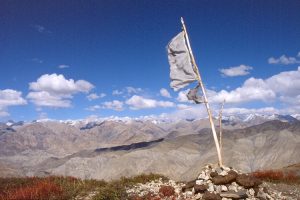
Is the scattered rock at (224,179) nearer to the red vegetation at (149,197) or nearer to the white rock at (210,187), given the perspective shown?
the white rock at (210,187)

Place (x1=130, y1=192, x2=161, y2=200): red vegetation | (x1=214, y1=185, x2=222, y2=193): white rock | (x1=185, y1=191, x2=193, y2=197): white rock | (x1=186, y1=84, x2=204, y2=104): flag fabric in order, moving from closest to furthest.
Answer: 1. (x1=214, y1=185, x2=222, y2=193): white rock
2. (x1=185, y1=191, x2=193, y2=197): white rock
3. (x1=130, y1=192, x2=161, y2=200): red vegetation
4. (x1=186, y1=84, x2=204, y2=104): flag fabric

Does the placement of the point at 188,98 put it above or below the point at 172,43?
below

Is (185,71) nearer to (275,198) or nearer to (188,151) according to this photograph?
(275,198)

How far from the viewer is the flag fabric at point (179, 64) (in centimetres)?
1489

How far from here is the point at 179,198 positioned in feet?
46.7

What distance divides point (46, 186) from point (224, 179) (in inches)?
318

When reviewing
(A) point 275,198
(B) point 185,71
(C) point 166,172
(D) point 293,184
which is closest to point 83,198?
(B) point 185,71

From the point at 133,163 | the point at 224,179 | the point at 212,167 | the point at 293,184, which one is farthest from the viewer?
the point at 133,163

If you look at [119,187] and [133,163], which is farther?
[133,163]

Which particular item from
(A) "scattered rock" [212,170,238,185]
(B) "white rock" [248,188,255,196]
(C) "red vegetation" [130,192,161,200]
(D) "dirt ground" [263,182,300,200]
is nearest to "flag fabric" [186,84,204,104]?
(A) "scattered rock" [212,170,238,185]

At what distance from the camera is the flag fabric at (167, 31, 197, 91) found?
48.9 feet

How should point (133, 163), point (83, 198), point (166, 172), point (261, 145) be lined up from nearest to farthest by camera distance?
point (83, 198) → point (166, 172) → point (133, 163) → point (261, 145)

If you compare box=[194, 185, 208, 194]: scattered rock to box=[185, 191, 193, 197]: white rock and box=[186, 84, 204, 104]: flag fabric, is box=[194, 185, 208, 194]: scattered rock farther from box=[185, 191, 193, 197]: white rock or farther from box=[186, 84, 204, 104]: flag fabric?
box=[186, 84, 204, 104]: flag fabric

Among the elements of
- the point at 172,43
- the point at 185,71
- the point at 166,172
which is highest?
the point at 172,43
